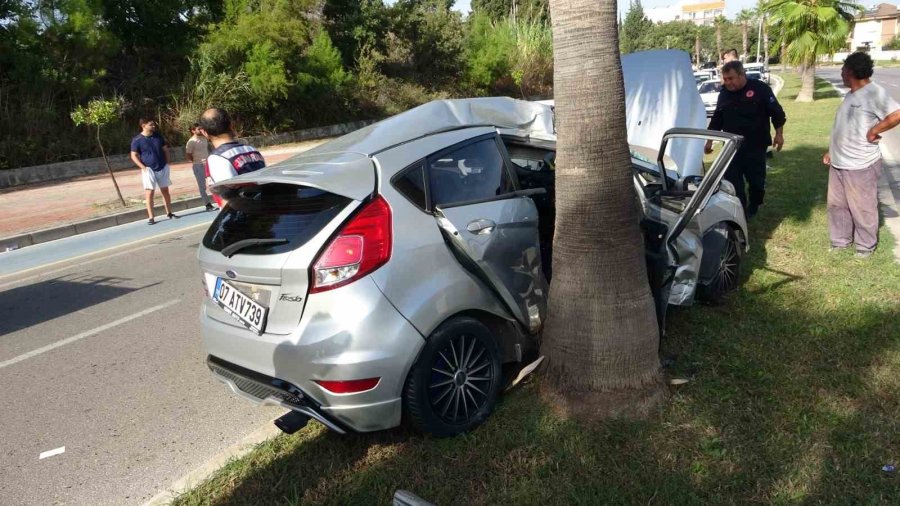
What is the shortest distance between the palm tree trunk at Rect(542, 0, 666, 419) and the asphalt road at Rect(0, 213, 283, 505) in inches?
76.5

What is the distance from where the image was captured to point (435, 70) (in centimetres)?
3841

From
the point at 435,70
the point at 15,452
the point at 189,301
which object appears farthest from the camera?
the point at 435,70

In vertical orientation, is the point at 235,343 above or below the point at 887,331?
above

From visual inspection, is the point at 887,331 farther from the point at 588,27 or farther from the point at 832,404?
the point at 588,27

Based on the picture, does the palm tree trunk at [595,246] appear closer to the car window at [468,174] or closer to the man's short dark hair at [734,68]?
the car window at [468,174]

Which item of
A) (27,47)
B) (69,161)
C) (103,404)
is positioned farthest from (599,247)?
(27,47)

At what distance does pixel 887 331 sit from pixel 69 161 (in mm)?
20935

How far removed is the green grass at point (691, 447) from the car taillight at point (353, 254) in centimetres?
98

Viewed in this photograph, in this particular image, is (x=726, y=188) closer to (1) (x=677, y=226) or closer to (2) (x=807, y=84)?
(1) (x=677, y=226)

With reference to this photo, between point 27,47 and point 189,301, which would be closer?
point 189,301

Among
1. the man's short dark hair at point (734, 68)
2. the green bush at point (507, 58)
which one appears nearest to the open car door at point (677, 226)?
the man's short dark hair at point (734, 68)

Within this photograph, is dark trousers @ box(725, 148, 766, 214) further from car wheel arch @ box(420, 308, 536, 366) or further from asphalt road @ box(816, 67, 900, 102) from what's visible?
asphalt road @ box(816, 67, 900, 102)

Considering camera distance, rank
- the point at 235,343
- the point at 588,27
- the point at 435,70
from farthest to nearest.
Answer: the point at 435,70 → the point at 235,343 → the point at 588,27

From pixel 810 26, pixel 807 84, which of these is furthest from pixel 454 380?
pixel 807 84
